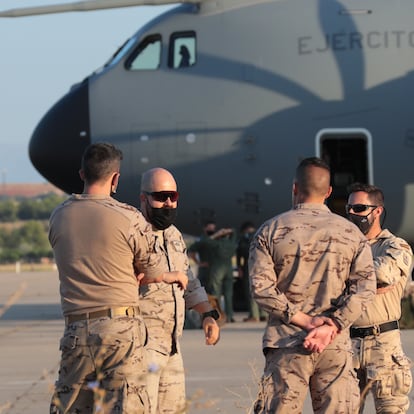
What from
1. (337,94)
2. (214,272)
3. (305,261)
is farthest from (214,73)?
(305,261)

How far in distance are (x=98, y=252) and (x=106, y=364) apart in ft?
1.96

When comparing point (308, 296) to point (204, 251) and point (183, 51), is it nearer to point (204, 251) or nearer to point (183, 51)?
point (183, 51)

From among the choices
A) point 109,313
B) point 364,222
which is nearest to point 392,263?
point 364,222

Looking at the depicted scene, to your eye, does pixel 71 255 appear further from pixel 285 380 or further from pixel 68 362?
pixel 285 380

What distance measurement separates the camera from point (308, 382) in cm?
748

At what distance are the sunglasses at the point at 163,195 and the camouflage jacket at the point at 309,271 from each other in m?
0.69

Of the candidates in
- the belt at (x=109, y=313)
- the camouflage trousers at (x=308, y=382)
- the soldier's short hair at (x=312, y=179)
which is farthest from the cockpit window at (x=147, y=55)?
the belt at (x=109, y=313)

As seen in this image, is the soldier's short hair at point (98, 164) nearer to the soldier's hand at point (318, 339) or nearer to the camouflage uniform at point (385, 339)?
the soldier's hand at point (318, 339)

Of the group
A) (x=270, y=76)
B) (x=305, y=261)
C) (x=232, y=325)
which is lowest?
(x=232, y=325)

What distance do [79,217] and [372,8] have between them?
12.3 meters

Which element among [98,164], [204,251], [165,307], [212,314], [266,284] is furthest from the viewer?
[204,251]

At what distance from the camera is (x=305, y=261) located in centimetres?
748

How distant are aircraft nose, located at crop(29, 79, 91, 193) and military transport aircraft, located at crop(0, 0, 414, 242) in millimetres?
20

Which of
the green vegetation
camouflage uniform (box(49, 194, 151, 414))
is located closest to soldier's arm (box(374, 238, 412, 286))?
camouflage uniform (box(49, 194, 151, 414))
